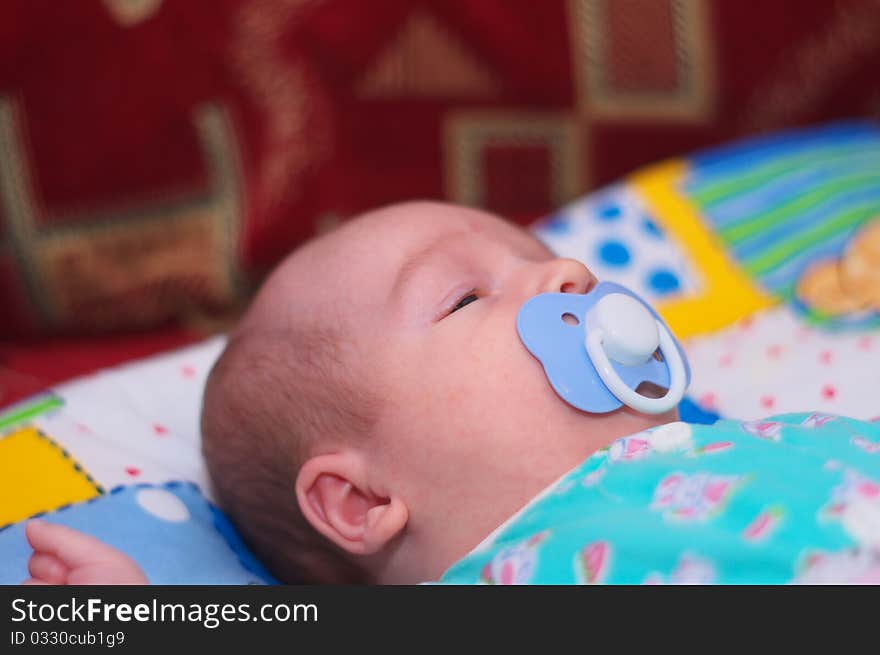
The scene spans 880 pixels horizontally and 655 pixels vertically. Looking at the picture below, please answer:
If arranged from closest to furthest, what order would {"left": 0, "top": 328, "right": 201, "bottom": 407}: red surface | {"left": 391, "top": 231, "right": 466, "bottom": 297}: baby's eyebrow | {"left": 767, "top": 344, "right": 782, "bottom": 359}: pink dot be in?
{"left": 391, "top": 231, "right": 466, "bottom": 297}: baby's eyebrow, {"left": 767, "top": 344, "right": 782, "bottom": 359}: pink dot, {"left": 0, "top": 328, "right": 201, "bottom": 407}: red surface

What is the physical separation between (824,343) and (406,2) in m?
0.80

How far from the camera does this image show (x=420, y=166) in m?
1.63

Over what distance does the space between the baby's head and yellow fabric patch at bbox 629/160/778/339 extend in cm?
38

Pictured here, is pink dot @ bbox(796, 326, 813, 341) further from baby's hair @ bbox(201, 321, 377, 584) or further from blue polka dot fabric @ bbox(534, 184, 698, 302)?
baby's hair @ bbox(201, 321, 377, 584)

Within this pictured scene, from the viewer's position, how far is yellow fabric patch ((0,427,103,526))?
965 millimetres

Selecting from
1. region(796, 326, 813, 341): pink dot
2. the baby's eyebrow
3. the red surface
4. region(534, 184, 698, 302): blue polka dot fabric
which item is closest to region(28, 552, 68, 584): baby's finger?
the baby's eyebrow

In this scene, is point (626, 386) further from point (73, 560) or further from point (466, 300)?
point (73, 560)

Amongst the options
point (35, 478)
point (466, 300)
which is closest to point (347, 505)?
point (466, 300)

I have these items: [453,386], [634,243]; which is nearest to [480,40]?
[634,243]

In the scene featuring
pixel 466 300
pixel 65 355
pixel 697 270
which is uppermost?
pixel 466 300

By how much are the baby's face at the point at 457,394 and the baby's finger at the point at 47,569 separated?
0.28 m

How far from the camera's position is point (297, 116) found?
1541 mm

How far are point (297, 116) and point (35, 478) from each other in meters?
0.74
